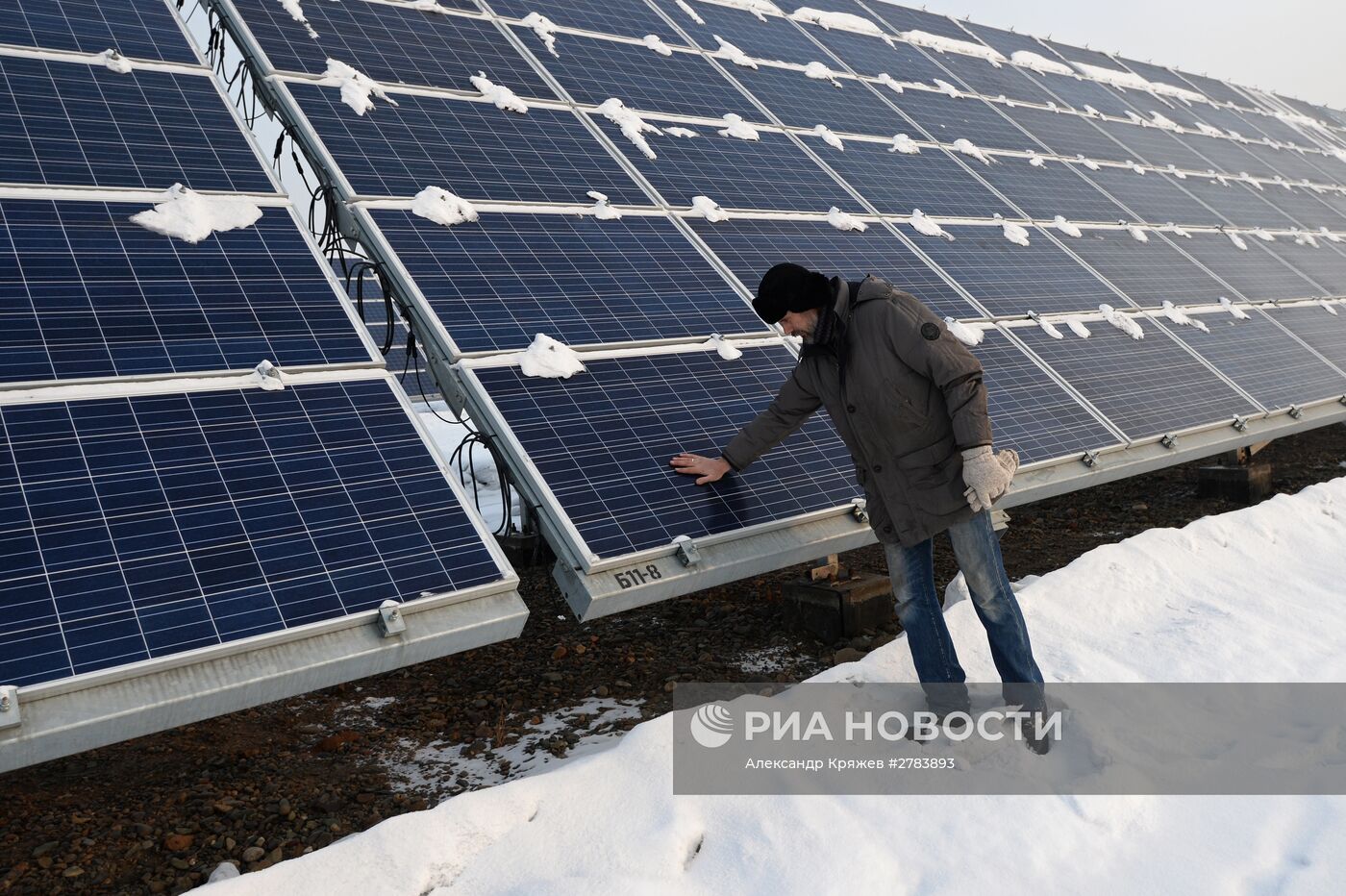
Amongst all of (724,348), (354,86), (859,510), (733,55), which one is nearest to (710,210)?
(724,348)

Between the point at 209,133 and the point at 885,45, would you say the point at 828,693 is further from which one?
the point at 885,45

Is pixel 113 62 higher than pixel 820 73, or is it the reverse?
pixel 820 73

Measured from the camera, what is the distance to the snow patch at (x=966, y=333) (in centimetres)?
737

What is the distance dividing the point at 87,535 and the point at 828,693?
11.4 ft

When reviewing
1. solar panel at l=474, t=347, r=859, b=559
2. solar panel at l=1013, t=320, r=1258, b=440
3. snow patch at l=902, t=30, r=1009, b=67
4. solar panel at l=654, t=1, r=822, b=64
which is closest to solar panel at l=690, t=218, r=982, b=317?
solar panel at l=1013, t=320, r=1258, b=440

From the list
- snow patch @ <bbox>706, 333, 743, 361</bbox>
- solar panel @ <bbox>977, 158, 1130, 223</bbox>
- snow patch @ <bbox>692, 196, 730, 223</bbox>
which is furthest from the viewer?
solar panel @ <bbox>977, 158, 1130, 223</bbox>

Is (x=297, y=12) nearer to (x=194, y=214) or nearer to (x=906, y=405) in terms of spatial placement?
(x=194, y=214)

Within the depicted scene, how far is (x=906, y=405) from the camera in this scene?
175 inches

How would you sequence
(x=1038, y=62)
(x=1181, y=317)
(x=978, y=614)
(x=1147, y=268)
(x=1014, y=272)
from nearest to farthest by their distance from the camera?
1. (x=978, y=614)
2. (x=1014, y=272)
3. (x=1181, y=317)
4. (x=1147, y=268)
5. (x=1038, y=62)

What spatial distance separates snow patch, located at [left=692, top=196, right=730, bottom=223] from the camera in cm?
748

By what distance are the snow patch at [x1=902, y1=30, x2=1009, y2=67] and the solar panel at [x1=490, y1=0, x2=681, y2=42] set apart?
177 inches

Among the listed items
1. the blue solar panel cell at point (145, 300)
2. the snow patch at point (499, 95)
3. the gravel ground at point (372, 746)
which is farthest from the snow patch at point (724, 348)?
the snow patch at point (499, 95)

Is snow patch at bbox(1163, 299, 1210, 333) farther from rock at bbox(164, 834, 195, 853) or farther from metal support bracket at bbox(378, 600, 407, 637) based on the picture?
rock at bbox(164, 834, 195, 853)

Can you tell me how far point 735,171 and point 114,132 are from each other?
4.56m
